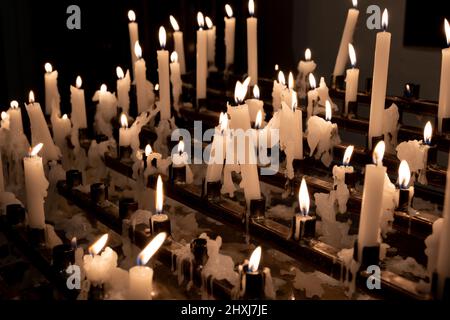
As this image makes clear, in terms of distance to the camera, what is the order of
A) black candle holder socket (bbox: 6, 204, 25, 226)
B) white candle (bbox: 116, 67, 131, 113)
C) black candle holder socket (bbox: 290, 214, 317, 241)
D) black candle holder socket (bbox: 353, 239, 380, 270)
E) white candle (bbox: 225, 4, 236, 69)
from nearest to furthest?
black candle holder socket (bbox: 353, 239, 380, 270) < black candle holder socket (bbox: 290, 214, 317, 241) < black candle holder socket (bbox: 6, 204, 25, 226) < white candle (bbox: 116, 67, 131, 113) < white candle (bbox: 225, 4, 236, 69)

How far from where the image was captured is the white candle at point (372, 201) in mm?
1176

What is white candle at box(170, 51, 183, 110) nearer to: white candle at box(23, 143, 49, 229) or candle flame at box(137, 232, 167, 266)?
white candle at box(23, 143, 49, 229)

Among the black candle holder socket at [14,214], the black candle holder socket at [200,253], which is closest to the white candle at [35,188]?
the black candle holder socket at [14,214]

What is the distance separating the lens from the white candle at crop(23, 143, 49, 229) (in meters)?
1.56

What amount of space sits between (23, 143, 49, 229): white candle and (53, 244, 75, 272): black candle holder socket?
0.78ft

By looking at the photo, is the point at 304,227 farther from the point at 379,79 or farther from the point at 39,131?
the point at 39,131

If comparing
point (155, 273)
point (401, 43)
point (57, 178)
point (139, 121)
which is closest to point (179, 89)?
point (139, 121)

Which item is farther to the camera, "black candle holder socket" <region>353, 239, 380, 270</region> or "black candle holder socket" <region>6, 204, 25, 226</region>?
"black candle holder socket" <region>6, 204, 25, 226</region>

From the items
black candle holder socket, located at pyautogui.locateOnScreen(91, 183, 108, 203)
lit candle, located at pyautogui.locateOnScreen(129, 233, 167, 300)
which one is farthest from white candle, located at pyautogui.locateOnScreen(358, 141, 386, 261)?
black candle holder socket, located at pyautogui.locateOnScreen(91, 183, 108, 203)

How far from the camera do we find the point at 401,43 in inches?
121

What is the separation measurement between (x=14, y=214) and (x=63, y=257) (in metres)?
0.37

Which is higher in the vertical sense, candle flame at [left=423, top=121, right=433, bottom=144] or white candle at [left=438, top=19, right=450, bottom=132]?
white candle at [left=438, top=19, right=450, bottom=132]

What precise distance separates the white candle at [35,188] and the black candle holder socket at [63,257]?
237 millimetres

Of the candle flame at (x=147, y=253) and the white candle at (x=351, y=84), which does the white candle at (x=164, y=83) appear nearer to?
the white candle at (x=351, y=84)
